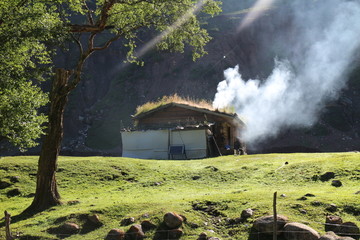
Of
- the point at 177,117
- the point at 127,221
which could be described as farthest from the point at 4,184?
the point at 177,117

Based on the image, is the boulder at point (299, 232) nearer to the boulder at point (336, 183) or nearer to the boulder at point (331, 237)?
the boulder at point (331, 237)

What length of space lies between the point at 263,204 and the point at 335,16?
288 ft

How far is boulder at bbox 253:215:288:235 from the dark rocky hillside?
51710 mm

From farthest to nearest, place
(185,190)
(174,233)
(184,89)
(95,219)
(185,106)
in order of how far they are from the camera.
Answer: (184,89)
(185,106)
(185,190)
(95,219)
(174,233)

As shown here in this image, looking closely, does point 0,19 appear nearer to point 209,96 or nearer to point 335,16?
point 209,96

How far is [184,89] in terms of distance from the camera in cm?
8075

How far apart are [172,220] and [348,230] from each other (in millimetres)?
4309

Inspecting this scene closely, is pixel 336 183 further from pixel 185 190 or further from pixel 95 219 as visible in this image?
pixel 95 219

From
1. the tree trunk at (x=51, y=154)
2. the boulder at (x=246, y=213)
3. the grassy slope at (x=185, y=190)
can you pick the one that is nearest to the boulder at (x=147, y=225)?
the grassy slope at (x=185, y=190)

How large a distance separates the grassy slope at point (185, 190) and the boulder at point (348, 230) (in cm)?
51

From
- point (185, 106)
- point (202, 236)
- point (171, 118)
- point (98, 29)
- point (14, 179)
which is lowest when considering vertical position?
point (202, 236)

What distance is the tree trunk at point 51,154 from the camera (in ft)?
49.8

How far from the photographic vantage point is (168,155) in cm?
3400

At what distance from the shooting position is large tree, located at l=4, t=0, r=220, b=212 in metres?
15.4
